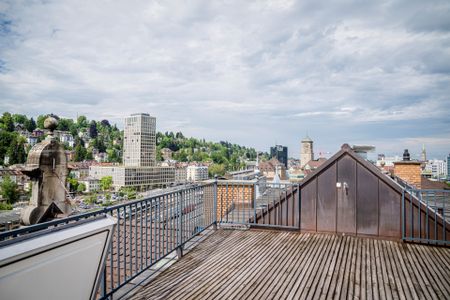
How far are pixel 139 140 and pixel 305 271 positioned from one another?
143389mm

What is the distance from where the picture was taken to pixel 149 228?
4.11m

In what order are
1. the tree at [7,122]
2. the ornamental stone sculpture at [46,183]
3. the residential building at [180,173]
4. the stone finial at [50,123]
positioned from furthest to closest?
1. the residential building at [180,173]
2. the tree at [7,122]
3. the stone finial at [50,123]
4. the ornamental stone sculpture at [46,183]

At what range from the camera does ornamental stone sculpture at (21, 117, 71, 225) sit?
381cm

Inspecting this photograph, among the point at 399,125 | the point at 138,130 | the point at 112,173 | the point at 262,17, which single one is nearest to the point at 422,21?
the point at 262,17

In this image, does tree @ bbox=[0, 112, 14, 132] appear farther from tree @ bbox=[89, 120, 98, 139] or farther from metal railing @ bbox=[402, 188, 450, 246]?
metal railing @ bbox=[402, 188, 450, 246]

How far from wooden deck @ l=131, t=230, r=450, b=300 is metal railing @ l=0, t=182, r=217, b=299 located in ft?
1.06

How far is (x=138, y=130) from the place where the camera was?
14062cm

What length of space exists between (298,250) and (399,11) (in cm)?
928

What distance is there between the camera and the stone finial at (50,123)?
4344 mm

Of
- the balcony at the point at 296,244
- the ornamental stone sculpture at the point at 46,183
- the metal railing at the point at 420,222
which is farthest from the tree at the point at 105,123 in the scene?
the metal railing at the point at 420,222

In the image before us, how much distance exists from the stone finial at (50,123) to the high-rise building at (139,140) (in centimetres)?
13781

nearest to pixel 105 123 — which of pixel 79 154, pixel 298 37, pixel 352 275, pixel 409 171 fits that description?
pixel 79 154

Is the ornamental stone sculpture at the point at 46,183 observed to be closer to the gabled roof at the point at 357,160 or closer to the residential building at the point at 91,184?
the gabled roof at the point at 357,160

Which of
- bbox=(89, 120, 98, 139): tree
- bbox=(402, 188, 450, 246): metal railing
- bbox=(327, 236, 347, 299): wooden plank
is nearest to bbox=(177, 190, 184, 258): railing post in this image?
bbox=(327, 236, 347, 299): wooden plank
